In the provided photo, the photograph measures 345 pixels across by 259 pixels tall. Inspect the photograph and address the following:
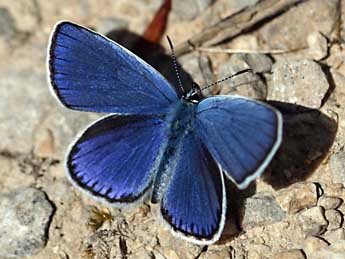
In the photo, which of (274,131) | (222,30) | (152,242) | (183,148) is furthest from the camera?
(222,30)

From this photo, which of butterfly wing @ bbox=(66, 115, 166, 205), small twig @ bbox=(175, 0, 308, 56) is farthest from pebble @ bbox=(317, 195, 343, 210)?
small twig @ bbox=(175, 0, 308, 56)

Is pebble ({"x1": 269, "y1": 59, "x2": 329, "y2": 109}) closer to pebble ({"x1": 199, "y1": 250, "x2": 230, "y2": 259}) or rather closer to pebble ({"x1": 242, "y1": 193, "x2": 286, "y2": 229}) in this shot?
pebble ({"x1": 242, "y1": 193, "x2": 286, "y2": 229})

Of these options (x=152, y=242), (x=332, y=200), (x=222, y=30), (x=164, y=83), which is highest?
(x=164, y=83)

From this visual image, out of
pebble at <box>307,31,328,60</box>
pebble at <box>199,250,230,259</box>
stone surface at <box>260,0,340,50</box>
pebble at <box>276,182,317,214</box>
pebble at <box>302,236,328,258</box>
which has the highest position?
stone surface at <box>260,0,340,50</box>

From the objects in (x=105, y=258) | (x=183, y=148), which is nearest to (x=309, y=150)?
(x=183, y=148)

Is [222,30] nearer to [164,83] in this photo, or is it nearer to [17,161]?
[164,83]

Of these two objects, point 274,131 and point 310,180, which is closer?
point 274,131
